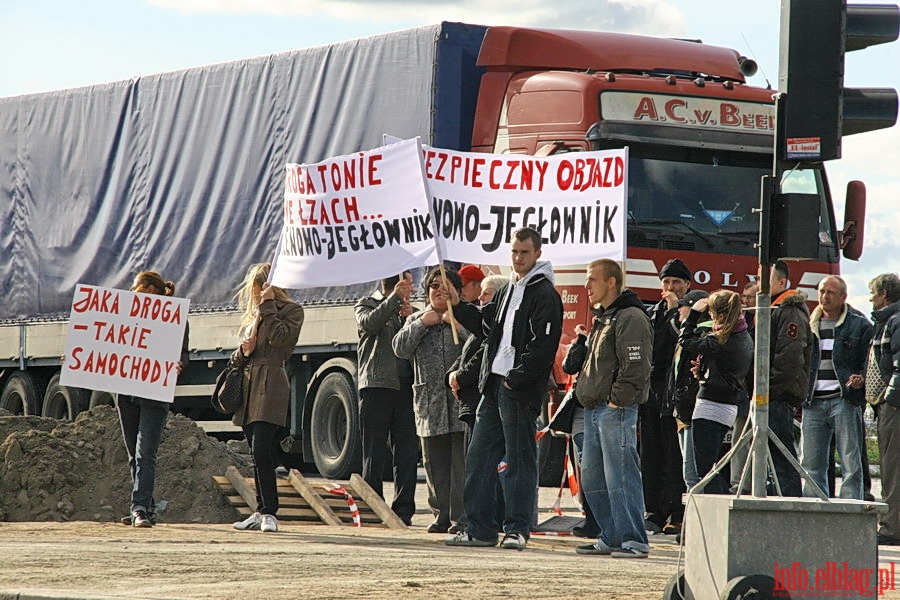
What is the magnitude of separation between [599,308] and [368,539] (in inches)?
90.0

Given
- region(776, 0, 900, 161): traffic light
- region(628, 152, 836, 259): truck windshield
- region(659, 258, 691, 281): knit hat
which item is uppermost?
region(628, 152, 836, 259): truck windshield

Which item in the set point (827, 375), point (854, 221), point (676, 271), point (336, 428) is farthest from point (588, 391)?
point (336, 428)

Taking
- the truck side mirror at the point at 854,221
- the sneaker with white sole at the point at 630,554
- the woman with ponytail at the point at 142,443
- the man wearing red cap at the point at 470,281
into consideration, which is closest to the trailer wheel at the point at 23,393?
the woman with ponytail at the point at 142,443

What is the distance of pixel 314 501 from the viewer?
13180 millimetres

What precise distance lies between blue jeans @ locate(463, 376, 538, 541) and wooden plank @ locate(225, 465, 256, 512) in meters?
2.84

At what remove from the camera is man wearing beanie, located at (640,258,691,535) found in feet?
41.5

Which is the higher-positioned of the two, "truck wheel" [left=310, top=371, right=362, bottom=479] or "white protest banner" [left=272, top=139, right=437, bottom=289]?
"white protest banner" [left=272, top=139, right=437, bottom=289]

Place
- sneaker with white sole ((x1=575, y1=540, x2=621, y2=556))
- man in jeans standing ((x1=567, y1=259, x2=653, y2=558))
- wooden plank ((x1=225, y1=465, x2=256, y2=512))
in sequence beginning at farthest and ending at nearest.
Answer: wooden plank ((x1=225, y1=465, x2=256, y2=512)) < sneaker with white sole ((x1=575, y1=540, x2=621, y2=556)) < man in jeans standing ((x1=567, y1=259, x2=653, y2=558))

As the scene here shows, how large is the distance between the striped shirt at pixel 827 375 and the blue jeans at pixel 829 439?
0.06m

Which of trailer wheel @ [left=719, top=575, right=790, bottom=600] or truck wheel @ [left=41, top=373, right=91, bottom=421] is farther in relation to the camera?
truck wheel @ [left=41, top=373, right=91, bottom=421]

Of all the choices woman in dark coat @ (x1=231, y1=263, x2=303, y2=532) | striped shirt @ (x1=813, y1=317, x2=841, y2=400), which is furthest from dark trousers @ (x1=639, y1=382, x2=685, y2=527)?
woman in dark coat @ (x1=231, y1=263, x2=303, y2=532)

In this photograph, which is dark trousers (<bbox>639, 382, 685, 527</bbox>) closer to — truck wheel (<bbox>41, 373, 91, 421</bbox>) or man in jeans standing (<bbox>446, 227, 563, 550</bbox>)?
man in jeans standing (<bbox>446, 227, 563, 550</bbox>)

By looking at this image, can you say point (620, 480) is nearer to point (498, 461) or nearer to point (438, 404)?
point (498, 461)

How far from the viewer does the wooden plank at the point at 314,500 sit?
12.9 metres
